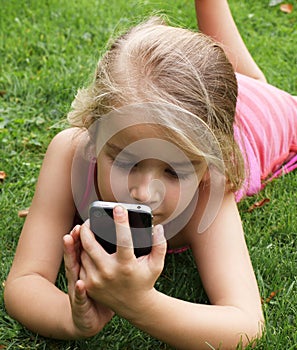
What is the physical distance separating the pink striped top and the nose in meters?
0.88

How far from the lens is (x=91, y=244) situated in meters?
1.61

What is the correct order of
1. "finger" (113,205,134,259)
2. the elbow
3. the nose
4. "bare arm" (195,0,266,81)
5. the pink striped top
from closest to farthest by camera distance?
1. "finger" (113,205,134,259)
2. the nose
3. the elbow
4. the pink striped top
5. "bare arm" (195,0,266,81)

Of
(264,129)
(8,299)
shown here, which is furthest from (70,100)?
(8,299)

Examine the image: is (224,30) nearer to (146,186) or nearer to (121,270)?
(146,186)

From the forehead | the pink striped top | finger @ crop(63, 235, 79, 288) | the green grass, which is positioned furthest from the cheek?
the pink striped top

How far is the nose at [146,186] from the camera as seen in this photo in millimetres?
1776

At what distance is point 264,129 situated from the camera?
294 centimetres

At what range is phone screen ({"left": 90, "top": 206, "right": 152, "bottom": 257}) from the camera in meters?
1.65

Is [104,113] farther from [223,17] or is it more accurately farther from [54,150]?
[223,17]

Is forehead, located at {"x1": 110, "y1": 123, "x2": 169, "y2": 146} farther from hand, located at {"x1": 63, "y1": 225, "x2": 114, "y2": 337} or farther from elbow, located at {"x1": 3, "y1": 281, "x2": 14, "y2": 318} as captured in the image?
elbow, located at {"x1": 3, "y1": 281, "x2": 14, "y2": 318}

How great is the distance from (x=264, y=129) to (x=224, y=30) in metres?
0.61

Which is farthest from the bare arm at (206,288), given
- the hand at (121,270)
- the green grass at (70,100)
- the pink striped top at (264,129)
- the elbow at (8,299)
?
the pink striped top at (264,129)

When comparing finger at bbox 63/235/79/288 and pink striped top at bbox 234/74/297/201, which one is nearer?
finger at bbox 63/235/79/288

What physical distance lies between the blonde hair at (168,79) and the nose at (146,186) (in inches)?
7.7
